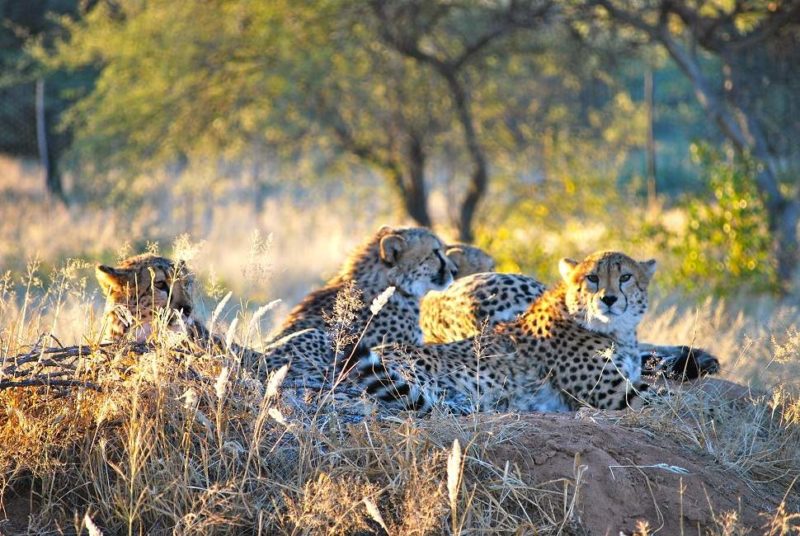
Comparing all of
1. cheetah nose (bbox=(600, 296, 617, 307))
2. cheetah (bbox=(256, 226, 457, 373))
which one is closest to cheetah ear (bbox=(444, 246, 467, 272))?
cheetah (bbox=(256, 226, 457, 373))

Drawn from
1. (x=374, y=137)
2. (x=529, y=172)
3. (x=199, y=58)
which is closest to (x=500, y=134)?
(x=529, y=172)

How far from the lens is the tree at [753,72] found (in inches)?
381

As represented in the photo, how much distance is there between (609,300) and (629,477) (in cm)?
120

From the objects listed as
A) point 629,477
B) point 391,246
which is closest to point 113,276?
point 391,246

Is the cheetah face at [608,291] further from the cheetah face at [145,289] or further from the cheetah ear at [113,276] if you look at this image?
the cheetah ear at [113,276]

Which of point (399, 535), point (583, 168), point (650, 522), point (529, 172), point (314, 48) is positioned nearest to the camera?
point (399, 535)

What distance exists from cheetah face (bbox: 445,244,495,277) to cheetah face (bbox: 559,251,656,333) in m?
1.63

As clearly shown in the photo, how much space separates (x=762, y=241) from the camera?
29.6 feet

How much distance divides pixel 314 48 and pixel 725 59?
3.91 m

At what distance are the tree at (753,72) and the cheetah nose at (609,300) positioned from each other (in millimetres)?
5419

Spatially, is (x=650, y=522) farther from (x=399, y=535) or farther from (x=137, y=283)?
(x=137, y=283)

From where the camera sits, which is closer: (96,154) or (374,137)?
(96,154)

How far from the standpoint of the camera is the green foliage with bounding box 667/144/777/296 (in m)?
8.85

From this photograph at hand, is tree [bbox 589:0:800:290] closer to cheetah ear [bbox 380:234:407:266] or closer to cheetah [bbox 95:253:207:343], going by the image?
cheetah ear [bbox 380:234:407:266]
